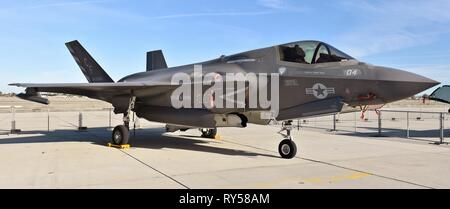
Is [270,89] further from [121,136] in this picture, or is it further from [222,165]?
[121,136]

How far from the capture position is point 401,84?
26.2 ft

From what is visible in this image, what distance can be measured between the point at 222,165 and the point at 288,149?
1.79 m

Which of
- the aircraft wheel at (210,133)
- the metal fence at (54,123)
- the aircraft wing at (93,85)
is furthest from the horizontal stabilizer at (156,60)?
the aircraft wing at (93,85)

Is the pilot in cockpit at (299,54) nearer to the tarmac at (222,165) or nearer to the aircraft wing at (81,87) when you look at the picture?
the tarmac at (222,165)

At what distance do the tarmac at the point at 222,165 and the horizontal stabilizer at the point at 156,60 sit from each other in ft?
17.3

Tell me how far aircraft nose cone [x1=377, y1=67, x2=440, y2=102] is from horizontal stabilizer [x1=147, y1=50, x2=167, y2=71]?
10.3 meters

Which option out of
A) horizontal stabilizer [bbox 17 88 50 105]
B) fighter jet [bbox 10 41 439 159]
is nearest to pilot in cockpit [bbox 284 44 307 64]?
fighter jet [bbox 10 41 439 159]

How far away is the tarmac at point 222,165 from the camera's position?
20.3 ft

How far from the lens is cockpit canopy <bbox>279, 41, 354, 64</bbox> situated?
886cm

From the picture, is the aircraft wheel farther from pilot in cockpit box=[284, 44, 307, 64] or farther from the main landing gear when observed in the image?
pilot in cockpit box=[284, 44, 307, 64]

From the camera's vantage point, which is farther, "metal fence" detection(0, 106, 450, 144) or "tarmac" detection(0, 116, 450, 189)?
"metal fence" detection(0, 106, 450, 144)
